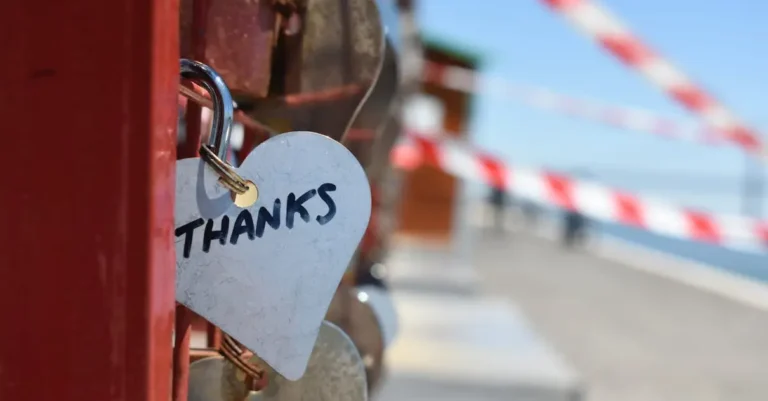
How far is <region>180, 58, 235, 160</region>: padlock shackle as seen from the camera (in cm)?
46

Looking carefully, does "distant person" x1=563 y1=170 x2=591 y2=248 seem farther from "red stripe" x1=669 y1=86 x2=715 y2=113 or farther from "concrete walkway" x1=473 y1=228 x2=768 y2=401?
"red stripe" x1=669 y1=86 x2=715 y2=113

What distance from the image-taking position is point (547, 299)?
18.1 feet

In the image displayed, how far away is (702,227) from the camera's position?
14.5 ft

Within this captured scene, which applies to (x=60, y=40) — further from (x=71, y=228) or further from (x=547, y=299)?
(x=547, y=299)

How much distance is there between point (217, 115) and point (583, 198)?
441 cm

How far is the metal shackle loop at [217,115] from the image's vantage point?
1.45 feet

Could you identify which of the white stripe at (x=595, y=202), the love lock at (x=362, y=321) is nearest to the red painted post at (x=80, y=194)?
the love lock at (x=362, y=321)

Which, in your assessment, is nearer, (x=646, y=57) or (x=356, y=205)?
(x=356, y=205)

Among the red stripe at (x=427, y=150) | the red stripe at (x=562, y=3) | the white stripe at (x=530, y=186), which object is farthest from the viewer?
the white stripe at (x=530, y=186)

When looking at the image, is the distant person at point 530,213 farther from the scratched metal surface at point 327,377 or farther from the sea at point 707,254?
the scratched metal surface at point 327,377

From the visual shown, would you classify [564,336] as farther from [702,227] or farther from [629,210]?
[702,227]

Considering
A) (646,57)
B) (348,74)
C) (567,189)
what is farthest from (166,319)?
(567,189)

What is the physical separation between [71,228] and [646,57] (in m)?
3.40

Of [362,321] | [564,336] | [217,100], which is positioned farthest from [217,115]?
[564,336]
